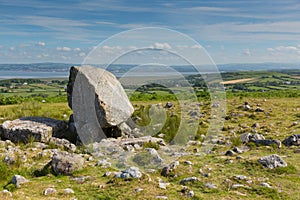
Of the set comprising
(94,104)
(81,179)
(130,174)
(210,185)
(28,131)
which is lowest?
(81,179)

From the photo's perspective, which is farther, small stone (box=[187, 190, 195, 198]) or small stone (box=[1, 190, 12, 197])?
small stone (box=[187, 190, 195, 198])

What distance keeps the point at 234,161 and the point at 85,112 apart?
7639 mm

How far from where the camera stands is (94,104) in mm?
14914

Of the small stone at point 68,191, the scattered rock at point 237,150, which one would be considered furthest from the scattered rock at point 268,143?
the small stone at point 68,191

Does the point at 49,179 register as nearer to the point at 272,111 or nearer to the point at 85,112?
the point at 85,112

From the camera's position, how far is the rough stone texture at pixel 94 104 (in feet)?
48.9

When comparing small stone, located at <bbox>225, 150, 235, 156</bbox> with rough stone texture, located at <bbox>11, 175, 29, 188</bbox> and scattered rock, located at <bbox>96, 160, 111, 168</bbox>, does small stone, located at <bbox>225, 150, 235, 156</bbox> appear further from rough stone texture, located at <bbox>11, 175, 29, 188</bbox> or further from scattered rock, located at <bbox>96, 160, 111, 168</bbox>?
rough stone texture, located at <bbox>11, 175, 29, 188</bbox>

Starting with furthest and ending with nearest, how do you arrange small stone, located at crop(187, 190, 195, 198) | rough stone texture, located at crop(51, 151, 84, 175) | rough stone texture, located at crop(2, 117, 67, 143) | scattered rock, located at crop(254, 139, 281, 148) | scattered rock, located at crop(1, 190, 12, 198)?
rough stone texture, located at crop(2, 117, 67, 143)
scattered rock, located at crop(254, 139, 281, 148)
rough stone texture, located at crop(51, 151, 84, 175)
small stone, located at crop(187, 190, 195, 198)
scattered rock, located at crop(1, 190, 12, 198)

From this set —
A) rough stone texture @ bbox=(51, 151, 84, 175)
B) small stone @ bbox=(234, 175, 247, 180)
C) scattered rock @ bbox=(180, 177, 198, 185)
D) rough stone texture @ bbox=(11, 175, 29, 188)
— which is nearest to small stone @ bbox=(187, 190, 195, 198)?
scattered rock @ bbox=(180, 177, 198, 185)

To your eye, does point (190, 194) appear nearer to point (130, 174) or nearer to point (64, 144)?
point (130, 174)

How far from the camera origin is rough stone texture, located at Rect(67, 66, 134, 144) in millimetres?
14900

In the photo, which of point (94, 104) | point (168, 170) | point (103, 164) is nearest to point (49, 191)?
point (103, 164)

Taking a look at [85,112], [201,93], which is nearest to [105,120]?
[85,112]

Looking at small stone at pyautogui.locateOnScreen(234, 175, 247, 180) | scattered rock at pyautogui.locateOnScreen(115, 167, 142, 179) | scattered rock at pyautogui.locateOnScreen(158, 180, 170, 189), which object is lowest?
scattered rock at pyautogui.locateOnScreen(158, 180, 170, 189)
